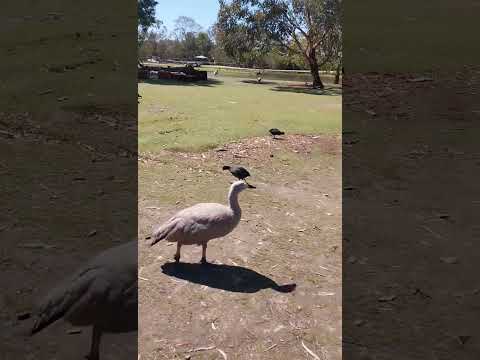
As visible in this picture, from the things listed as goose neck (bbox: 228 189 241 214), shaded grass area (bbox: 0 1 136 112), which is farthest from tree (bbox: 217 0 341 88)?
goose neck (bbox: 228 189 241 214)

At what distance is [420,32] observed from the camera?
23594 mm

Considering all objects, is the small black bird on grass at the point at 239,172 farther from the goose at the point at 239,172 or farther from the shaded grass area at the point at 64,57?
the shaded grass area at the point at 64,57

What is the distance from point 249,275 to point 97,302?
2051 millimetres

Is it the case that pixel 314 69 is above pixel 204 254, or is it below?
above

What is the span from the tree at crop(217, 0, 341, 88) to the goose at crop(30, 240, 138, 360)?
88.6ft

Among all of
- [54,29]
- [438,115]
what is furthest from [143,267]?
[54,29]

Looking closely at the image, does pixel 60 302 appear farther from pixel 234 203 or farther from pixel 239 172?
pixel 239 172

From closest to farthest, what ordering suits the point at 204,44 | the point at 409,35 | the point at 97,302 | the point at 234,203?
1. the point at 97,302
2. the point at 234,203
3. the point at 409,35
4. the point at 204,44

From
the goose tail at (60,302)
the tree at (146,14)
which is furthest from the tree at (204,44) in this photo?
the goose tail at (60,302)

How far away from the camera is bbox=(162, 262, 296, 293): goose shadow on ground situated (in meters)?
4.85

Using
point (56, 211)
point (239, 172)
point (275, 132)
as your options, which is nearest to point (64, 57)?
point (275, 132)

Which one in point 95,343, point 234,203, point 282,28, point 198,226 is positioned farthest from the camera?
point 282,28

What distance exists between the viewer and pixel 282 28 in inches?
1185

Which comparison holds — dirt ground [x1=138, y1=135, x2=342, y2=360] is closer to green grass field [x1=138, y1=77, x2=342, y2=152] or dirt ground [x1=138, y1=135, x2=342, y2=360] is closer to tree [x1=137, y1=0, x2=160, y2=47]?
green grass field [x1=138, y1=77, x2=342, y2=152]
